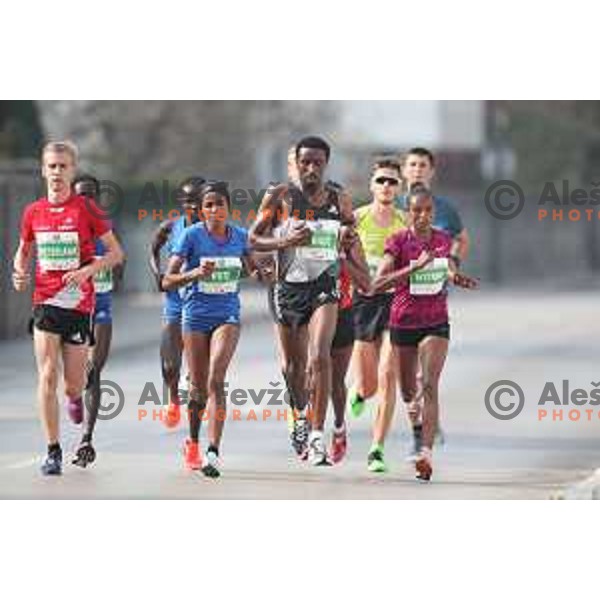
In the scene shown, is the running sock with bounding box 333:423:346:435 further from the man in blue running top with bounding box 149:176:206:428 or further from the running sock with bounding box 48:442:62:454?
the running sock with bounding box 48:442:62:454

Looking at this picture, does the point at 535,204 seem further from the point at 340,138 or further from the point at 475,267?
the point at 340,138

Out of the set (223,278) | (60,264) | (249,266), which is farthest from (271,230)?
(60,264)

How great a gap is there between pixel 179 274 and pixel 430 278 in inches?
58.8

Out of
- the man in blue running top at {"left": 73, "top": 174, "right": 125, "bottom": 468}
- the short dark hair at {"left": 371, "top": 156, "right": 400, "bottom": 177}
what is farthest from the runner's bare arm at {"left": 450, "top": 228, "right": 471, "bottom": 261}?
the man in blue running top at {"left": 73, "top": 174, "right": 125, "bottom": 468}

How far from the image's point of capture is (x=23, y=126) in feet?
110

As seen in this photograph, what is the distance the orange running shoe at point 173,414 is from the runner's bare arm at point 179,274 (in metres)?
3.42

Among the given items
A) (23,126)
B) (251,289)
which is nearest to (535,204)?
(251,289)

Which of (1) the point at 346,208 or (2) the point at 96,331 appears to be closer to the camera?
(1) the point at 346,208

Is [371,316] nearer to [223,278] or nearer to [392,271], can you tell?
[392,271]

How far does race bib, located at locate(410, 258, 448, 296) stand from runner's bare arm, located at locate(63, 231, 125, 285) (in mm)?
1755

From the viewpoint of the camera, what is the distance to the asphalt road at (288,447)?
14359 mm

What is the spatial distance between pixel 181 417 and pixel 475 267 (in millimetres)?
35225

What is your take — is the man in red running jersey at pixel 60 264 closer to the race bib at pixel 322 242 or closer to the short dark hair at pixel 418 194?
the race bib at pixel 322 242

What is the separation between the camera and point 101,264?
556 inches
